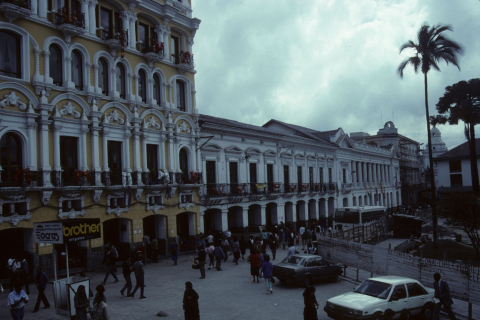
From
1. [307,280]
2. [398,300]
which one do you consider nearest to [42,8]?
[307,280]

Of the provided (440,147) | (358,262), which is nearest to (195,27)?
(358,262)

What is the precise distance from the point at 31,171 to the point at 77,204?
3213 millimetres

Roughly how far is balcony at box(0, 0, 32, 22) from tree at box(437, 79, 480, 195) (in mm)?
45799

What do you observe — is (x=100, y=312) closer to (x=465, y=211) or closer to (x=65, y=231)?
(x=65, y=231)

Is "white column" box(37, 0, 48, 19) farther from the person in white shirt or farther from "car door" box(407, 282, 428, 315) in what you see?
"car door" box(407, 282, 428, 315)

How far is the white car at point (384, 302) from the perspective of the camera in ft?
40.3

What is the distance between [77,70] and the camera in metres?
23.4

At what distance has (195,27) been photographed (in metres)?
31.0

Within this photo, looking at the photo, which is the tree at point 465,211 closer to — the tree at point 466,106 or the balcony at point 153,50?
the balcony at point 153,50

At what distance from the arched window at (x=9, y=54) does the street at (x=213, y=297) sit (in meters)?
10.0

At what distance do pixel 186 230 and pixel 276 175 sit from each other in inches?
509

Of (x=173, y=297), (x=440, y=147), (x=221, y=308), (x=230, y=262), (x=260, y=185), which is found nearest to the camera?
(x=221, y=308)

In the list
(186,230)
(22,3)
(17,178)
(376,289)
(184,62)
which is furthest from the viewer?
(186,230)

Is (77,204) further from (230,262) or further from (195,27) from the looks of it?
(195,27)
